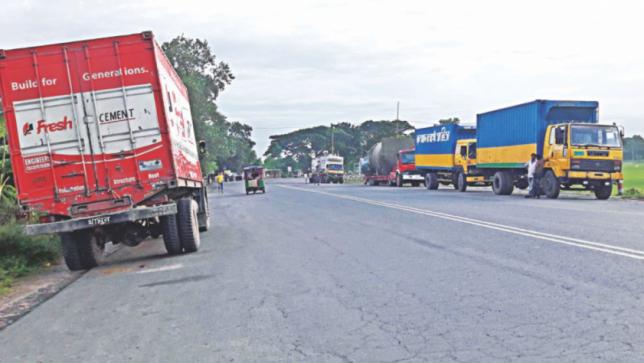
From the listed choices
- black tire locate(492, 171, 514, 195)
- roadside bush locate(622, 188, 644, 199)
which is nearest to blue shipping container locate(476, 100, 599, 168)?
black tire locate(492, 171, 514, 195)

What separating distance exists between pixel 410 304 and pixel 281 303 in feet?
4.20

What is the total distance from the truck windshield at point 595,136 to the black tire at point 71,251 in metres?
16.8

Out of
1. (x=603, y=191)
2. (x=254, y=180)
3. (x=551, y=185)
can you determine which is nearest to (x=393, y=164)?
(x=254, y=180)

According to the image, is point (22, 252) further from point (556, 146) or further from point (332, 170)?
point (332, 170)

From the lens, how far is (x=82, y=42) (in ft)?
32.5

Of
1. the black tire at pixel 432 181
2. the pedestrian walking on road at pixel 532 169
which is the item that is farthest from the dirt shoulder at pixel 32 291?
the black tire at pixel 432 181

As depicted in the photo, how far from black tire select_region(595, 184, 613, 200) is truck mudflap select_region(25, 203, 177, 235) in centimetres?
1727

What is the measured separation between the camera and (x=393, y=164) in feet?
161

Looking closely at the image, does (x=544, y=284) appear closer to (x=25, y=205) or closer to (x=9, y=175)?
(x=25, y=205)

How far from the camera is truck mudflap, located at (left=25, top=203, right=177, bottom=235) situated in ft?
31.2

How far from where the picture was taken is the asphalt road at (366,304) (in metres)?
4.81

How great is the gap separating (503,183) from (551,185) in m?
4.41

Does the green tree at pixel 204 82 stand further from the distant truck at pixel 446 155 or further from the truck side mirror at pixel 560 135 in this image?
the truck side mirror at pixel 560 135

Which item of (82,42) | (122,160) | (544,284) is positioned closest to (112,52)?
(82,42)
